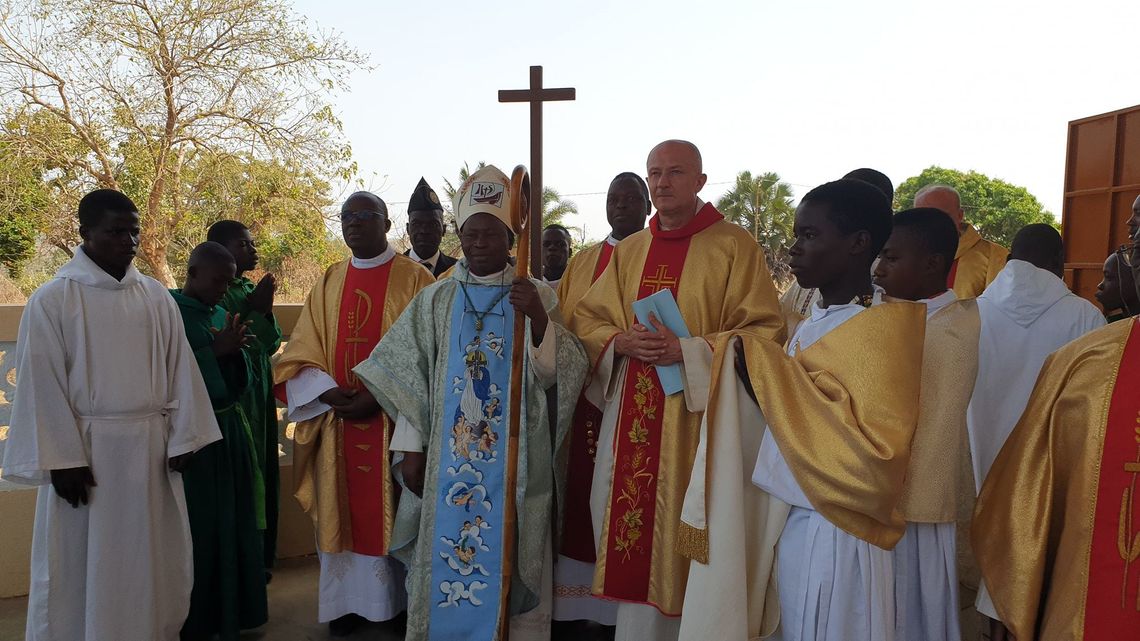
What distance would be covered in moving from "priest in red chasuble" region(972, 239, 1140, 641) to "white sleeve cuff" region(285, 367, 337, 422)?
3062mm

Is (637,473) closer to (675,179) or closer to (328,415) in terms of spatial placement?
(675,179)

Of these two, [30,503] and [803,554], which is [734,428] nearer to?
[803,554]

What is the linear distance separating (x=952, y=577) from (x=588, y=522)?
186 cm

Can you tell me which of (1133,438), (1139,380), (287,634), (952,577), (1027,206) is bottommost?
(287,634)

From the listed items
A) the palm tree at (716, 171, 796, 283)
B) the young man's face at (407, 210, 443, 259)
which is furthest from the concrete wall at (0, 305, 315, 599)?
the palm tree at (716, 171, 796, 283)

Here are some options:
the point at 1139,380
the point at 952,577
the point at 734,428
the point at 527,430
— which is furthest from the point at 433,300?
the point at 1139,380

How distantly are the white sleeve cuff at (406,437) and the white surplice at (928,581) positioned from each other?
211 centimetres

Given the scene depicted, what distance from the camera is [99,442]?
3365 millimetres

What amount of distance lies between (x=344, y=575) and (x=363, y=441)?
0.73 m

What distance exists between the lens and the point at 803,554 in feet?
7.89

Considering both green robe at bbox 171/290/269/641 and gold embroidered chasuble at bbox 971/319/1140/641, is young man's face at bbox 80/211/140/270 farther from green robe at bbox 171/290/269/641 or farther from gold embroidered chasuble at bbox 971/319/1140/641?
gold embroidered chasuble at bbox 971/319/1140/641

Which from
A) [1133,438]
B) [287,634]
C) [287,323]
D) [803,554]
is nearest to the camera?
[1133,438]

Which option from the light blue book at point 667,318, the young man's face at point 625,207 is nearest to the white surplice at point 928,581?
the light blue book at point 667,318

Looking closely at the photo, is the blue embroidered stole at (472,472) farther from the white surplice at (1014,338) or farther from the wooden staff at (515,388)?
the white surplice at (1014,338)
